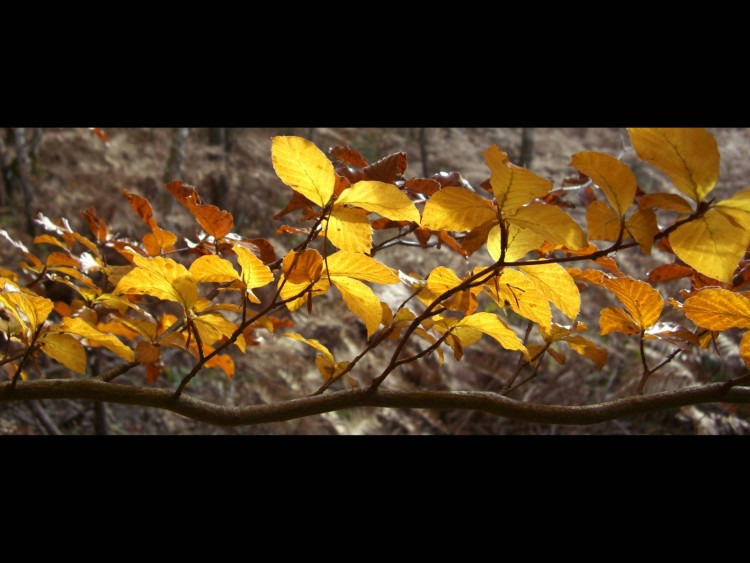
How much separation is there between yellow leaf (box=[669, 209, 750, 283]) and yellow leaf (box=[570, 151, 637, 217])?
0.03 m

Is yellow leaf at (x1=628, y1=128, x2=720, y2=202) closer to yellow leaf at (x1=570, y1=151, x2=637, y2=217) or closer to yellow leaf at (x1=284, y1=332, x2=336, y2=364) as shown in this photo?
yellow leaf at (x1=570, y1=151, x2=637, y2=217)

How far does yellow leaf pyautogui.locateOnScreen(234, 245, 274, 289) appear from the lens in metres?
0.37

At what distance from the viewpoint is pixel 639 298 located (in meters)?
0.43

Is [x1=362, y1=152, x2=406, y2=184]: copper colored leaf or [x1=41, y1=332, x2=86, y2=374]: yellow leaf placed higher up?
[x1=362, y1=152, x2=406, y2=184]: copper colored leaf

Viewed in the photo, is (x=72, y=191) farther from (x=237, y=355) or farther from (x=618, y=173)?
(x=618, y=173)

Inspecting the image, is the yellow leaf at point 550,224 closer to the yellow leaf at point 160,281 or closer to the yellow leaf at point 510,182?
the yellow leaf at point 510,182

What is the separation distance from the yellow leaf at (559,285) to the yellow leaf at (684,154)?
100 millimetres

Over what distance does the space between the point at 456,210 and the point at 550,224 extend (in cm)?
5

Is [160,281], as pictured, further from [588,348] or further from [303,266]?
[588,348]

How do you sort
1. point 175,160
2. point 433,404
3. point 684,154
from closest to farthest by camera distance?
point 684,154, point 433,404, point 175,160

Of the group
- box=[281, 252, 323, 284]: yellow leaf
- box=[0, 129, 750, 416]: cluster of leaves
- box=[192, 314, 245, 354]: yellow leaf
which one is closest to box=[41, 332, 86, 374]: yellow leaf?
box=[0, 129, 750, 416]: cluster of leaves

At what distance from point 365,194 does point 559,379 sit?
8.20ft

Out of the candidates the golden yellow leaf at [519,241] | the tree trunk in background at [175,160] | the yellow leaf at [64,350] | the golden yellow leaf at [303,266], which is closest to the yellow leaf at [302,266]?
the golden yellow leaf at [303,266]

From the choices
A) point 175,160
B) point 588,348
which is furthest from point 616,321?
point 175,160
